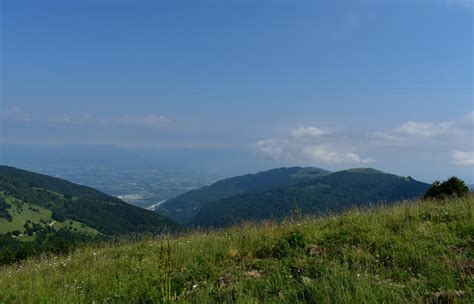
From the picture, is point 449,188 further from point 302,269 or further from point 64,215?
point 64,215

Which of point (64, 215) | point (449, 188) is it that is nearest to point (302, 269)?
point (449, 188)

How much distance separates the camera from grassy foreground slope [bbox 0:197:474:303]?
199 inches

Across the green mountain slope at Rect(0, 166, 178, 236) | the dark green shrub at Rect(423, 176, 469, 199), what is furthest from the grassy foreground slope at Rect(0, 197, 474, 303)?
the green mountain slope at Rect(0, 166, 178, 236)

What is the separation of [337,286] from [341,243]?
9.84ft

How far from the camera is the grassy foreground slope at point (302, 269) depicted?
5.05m

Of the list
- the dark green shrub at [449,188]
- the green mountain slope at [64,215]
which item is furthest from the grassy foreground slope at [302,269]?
the green mountain slope at [64,215]

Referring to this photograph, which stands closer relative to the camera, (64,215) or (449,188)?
(449,188)

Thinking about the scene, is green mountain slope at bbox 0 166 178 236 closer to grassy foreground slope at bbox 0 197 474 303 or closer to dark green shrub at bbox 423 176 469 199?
dark green shrub at bbox 423 176 469 199

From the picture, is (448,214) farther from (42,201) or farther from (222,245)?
(42,201)

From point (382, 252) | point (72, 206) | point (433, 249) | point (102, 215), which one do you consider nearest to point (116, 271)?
point (382, 252)

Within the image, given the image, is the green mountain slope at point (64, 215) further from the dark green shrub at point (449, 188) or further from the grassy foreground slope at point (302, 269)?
the grassy foreground slope at point (302, 269)

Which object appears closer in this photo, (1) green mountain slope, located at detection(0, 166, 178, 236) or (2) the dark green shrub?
(2) the dark green shrub

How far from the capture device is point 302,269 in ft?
21.2

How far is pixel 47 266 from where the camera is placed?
10.3 m
